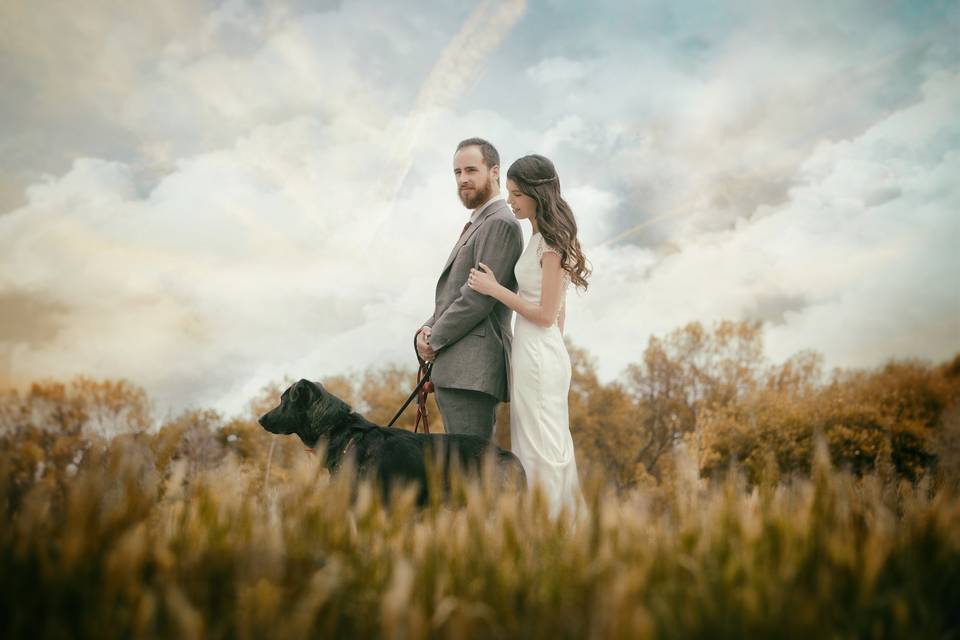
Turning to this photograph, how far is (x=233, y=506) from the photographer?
297 centimetres

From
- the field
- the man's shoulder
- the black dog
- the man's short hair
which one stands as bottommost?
the field

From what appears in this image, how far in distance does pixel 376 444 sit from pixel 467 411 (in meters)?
0.76

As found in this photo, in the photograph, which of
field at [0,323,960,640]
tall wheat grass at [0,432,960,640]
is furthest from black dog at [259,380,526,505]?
tall wheat grass at [0,432,960,640]

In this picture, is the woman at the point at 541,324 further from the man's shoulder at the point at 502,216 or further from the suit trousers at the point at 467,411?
the suit trousers at the point at 467,411

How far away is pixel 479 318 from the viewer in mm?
5648

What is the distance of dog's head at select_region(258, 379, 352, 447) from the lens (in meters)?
5.61

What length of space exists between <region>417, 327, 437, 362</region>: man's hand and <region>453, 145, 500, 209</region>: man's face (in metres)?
1.14

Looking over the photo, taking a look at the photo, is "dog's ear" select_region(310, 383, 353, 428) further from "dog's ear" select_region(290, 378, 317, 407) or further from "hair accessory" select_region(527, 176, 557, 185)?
"hair accessory" select_region(527, 176, 557, 185)

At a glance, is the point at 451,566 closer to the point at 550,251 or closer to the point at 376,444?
the point at 376,444

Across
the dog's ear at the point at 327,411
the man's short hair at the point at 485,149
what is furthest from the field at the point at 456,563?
the man's short hair at the point at 485,149

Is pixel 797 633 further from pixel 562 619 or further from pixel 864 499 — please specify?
pixel 864 499

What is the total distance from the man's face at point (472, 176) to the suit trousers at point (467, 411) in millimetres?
1599

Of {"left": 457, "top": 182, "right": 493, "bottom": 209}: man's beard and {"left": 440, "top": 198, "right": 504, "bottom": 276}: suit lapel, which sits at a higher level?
{"left": 457, "top": 182, "right": 493, "bottom": 209}: man's beard

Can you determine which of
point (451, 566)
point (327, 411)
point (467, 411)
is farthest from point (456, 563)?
point (327, 411)
